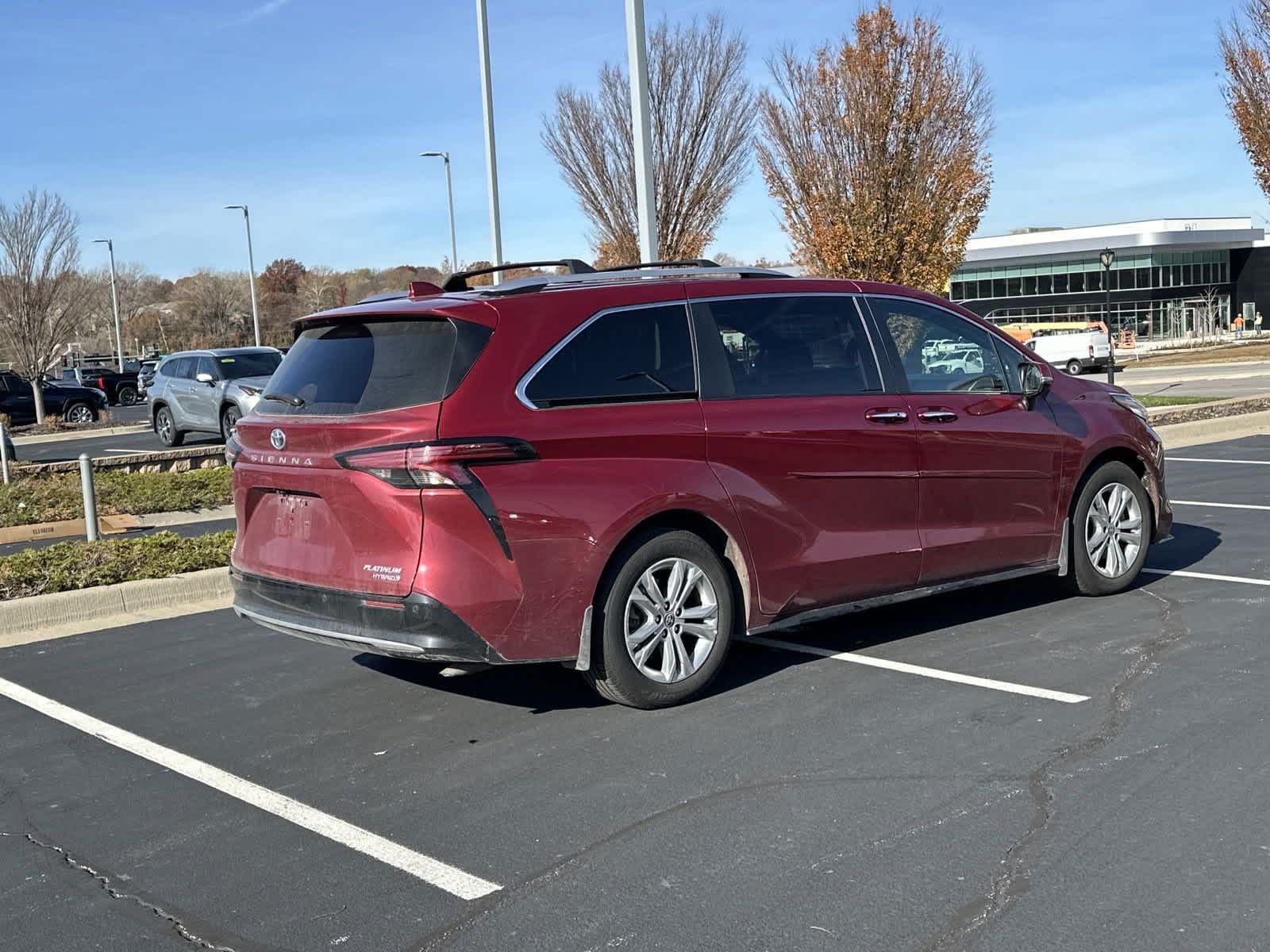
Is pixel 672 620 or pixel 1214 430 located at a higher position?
pixel 672 620

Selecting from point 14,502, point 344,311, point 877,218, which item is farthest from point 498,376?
point 877,218

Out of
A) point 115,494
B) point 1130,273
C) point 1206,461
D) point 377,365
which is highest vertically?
point 1130,273

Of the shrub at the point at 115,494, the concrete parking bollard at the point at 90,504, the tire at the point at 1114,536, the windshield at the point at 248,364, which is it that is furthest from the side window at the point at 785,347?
the windshield at the point at 248,364

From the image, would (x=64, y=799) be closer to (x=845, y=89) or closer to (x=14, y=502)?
(x=14, y=502)

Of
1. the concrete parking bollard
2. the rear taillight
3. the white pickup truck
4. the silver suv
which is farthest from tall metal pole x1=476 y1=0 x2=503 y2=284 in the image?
the white pickup truck

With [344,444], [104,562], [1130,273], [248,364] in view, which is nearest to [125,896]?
[344,444]

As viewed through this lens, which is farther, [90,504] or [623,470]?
[90,504]

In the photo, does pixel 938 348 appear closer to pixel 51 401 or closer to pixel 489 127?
pixel 489 127

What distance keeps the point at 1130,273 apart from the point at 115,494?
222ft

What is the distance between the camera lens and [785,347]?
6336mm

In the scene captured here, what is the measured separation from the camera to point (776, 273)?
21.4 feet

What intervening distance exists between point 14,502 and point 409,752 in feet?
32.6

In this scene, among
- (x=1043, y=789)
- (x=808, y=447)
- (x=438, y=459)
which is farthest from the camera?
(x=808, y=447)

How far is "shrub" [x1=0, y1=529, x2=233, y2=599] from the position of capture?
27.8 feet
